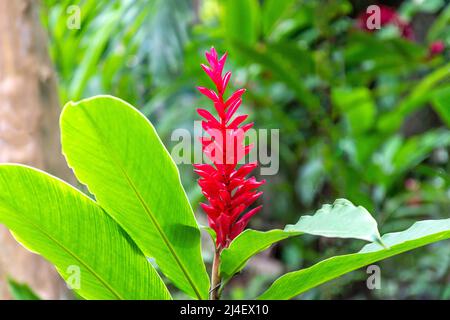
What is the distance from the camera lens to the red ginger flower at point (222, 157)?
53 cm

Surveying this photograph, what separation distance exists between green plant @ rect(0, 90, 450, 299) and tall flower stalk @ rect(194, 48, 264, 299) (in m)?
0.03

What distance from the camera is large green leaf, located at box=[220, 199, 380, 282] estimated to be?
465 mm

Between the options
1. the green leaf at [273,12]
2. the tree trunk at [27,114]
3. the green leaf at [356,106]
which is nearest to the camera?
the tree trunk at [27,114]

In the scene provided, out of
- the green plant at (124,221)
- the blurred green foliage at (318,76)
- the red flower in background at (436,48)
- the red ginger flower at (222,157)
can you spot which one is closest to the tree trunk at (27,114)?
the blurred green foliage at (318,76)

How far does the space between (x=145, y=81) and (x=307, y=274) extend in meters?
1.96

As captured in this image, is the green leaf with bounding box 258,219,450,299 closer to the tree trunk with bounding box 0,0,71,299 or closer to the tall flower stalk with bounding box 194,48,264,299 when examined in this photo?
the tall flower stalk with bounding box 194,48,264,299

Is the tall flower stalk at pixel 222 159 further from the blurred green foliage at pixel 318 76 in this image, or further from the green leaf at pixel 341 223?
the blurred green foliage at pixel 318 76

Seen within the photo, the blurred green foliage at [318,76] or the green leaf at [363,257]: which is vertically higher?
the blurred green foliage at [318,76]

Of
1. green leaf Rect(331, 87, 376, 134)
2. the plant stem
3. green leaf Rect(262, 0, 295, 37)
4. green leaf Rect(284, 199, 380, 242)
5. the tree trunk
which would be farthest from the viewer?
green leaf Rect(262, 0, 295, 37)

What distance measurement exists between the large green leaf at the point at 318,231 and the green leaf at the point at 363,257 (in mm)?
29

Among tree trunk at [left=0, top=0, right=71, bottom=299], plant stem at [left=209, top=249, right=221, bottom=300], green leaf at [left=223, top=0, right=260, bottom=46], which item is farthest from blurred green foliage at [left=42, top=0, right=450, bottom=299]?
plant stem at [left=209, top=249, right=221, bottom=300]
